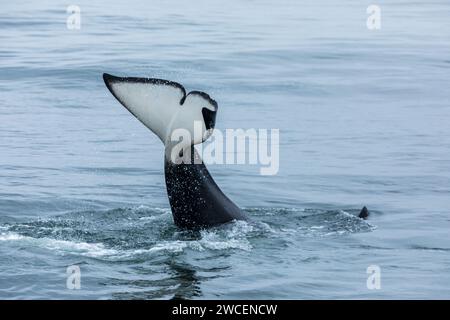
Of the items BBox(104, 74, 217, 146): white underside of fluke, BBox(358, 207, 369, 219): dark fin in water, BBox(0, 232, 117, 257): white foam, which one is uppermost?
BBox(104, 74, 217, 146): white underside of fluke

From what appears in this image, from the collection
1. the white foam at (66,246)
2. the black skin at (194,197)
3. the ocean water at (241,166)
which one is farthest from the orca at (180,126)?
the white foam at (66,246)

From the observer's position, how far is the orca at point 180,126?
884 cm

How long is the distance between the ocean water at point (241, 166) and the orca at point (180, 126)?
0.20m

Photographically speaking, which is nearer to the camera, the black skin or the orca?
the orca

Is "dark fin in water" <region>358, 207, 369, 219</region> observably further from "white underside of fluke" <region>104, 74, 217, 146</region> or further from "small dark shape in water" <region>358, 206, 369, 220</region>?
"white underside of fluke" <region>104, 74, 217, 146</region>

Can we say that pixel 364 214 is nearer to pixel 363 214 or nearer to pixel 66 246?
pixel 363 214

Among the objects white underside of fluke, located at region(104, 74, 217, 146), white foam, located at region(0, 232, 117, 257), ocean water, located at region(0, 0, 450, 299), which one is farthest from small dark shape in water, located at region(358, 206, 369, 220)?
white foam, located at region(0, 232, 117, 257)

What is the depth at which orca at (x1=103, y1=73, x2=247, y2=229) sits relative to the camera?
8.84 meters

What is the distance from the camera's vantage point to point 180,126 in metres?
8.93

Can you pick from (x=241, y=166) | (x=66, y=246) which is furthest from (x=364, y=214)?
(x=241, y=166)

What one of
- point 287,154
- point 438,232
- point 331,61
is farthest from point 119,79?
point 331,61

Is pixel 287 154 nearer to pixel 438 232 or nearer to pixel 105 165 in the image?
pixel 105 165

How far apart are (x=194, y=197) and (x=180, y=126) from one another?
0.62m
